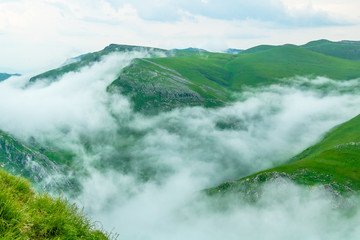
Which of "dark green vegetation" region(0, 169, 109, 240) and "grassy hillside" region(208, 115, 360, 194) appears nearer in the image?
"dark green vegetation" region(0, 169, 109, 240)

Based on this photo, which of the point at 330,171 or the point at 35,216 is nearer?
the point at 35,216

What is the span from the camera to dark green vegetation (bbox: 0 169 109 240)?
724 centimetres

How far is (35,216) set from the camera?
26.7 ft

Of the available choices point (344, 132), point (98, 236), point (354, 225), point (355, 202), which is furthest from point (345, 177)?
point (98, 236)

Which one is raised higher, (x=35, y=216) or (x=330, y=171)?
(x=35, y=216)

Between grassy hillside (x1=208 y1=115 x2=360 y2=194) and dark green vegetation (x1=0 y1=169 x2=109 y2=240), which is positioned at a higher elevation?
dark green vegetation (x1=0 y1=169 x2=109 y2=240)

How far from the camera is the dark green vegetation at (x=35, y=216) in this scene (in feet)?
23.7

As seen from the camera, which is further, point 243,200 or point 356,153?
point 243,200

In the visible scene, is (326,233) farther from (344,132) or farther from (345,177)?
(344,132)

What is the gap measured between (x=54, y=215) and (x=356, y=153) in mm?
148704

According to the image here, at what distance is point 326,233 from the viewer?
103000 mm

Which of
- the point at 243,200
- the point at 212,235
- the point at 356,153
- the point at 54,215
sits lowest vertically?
the point at 212,235

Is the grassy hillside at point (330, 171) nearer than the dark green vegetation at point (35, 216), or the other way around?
the dark green vegetation at point (35, 216)

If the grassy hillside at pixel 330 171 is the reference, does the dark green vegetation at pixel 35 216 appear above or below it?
above
